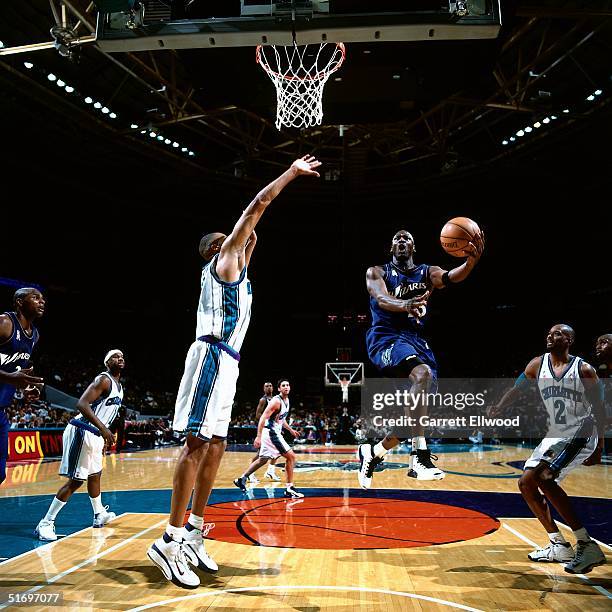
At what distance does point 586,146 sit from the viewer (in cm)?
2038

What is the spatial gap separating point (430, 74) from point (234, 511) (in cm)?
726

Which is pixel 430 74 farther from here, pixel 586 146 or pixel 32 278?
pixel 32 278

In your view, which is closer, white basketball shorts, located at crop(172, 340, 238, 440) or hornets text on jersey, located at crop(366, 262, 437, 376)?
white basketball shorts, located at crop(172, 340, 238, 440)

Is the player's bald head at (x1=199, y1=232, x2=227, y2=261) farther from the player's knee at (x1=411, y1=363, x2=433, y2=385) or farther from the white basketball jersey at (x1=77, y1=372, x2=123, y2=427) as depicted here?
the white basketball jersey at (x1=77, y1=372, x2=123, y2=427)

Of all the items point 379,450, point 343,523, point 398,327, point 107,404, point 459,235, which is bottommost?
point 343,523

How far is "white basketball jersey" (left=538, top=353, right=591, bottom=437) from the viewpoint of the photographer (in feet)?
16.9

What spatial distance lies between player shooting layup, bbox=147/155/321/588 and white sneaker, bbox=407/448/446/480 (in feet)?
5.17

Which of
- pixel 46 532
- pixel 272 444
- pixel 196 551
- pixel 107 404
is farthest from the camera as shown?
pixel 272 444

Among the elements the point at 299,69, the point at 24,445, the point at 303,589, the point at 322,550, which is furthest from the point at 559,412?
the point at 24,445

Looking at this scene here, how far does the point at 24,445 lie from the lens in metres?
14.5

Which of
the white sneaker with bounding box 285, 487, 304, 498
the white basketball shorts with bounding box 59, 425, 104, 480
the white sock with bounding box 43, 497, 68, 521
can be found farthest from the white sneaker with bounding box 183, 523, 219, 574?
the white sneaker with bounding box 285, 487, 304, 498

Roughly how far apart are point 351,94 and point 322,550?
25.6ft

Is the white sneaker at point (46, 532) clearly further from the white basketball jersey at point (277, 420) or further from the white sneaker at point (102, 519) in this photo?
the white basketball jersey at point (277, 420)

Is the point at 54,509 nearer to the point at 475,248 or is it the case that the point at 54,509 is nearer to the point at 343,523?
the point at 343,523
